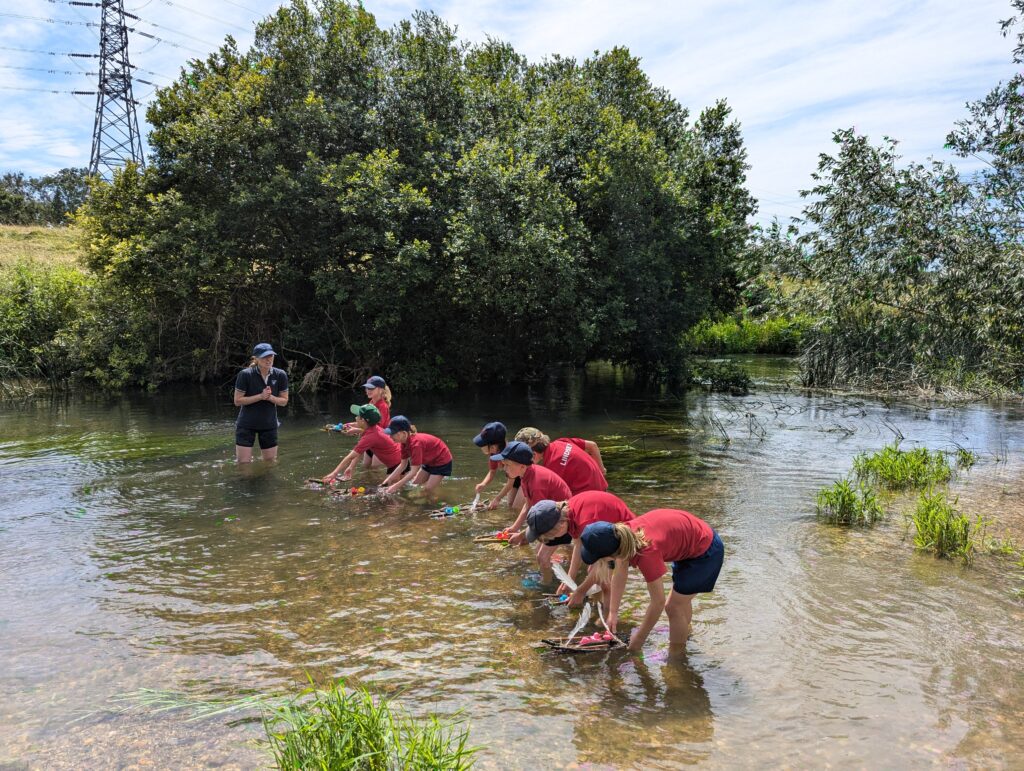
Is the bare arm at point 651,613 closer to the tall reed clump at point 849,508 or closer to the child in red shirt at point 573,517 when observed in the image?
the child in red shirt at point 573,517

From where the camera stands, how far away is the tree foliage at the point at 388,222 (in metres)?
22.0

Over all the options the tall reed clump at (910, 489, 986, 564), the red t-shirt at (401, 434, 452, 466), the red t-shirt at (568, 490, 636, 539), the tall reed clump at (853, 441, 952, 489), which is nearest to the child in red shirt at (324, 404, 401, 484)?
the red t-shirt at (401, 434, 452, 466)

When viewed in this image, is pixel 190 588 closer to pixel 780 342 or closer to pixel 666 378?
pixel 666 378

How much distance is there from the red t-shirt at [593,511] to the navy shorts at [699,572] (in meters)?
0.70

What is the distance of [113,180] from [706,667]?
24454 mm

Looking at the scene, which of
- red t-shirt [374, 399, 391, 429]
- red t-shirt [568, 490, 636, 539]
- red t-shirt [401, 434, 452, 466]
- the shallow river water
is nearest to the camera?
the shallow river water

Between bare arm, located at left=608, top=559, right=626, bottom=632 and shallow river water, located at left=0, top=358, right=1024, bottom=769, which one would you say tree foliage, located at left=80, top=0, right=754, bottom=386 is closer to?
shallow river water, located at left=0, top=358, right=1024, bottom=769

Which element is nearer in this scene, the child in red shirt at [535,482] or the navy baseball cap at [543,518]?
the navy baseball cap at [543,518]

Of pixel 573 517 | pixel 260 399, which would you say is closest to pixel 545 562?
pixel 573 517

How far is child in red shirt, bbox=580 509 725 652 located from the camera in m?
5.19

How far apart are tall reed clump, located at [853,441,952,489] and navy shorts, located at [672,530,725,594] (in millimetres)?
7311

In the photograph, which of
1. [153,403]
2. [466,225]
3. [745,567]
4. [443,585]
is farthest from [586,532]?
[153,403]

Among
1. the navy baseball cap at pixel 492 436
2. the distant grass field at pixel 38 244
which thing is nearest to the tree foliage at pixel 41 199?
the distant grass field at pixel 38 244

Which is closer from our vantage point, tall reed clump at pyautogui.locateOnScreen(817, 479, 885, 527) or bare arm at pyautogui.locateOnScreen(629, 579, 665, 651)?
bare arm at pyautogui.locateOnScreen(629, 579, 665, 651)
